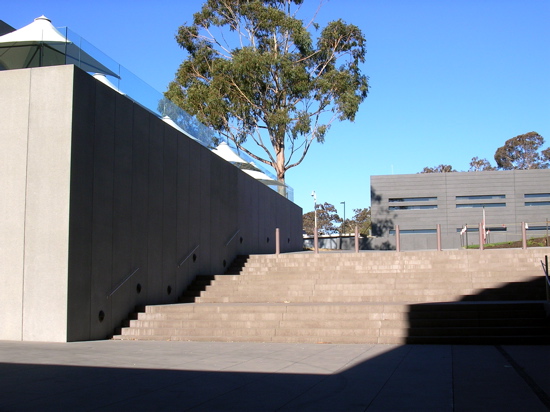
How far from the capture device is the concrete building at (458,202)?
50.6 m

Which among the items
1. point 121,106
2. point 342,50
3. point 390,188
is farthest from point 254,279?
point 390,188

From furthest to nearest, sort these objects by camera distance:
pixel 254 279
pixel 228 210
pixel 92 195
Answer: pixel 228 210, pixel 254 279, pixel 92 195

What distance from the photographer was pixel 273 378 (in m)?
6.49

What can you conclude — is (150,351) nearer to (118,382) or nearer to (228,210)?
(118,382)

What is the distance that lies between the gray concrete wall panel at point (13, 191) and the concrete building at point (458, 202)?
41.8 m

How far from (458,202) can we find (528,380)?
1859 inches

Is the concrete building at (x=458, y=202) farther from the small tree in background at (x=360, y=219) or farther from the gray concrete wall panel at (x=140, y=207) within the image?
the gray concrete wall panel at (x=140, y=207)

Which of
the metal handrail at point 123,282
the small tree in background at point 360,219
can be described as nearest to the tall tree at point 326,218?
the small tree in background at point 360,219

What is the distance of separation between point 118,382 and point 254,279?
8.32m

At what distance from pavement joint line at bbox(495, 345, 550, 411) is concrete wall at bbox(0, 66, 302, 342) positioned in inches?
265

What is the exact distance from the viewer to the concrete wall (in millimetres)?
9758

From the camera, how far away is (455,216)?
5138 cm

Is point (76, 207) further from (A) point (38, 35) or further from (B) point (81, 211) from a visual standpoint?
(A) point (38, 35)

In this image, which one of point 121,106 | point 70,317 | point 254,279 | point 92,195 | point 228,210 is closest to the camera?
point 70,317
